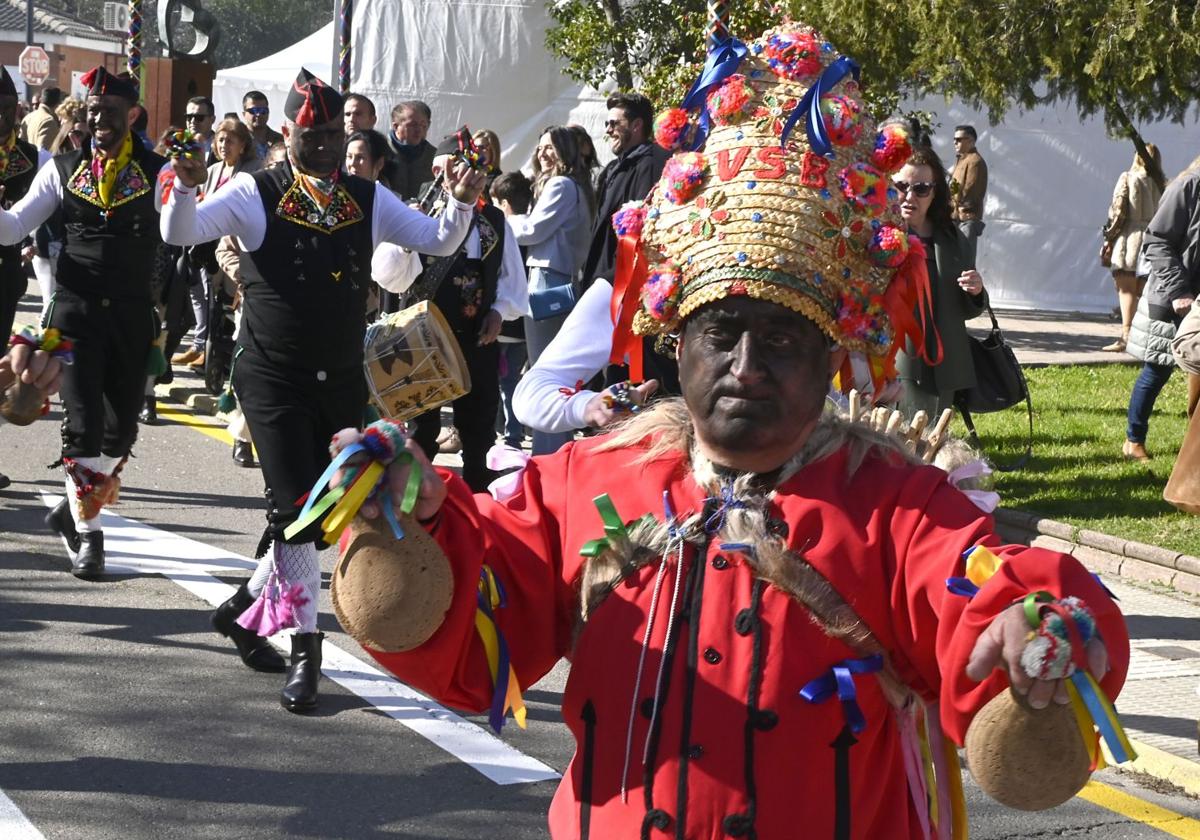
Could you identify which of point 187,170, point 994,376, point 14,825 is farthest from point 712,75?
point 994,376

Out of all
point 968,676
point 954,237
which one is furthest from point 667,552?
point 954,237

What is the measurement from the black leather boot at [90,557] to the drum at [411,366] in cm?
152

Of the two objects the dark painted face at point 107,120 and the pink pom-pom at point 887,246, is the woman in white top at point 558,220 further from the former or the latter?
the pink pom-pom at point 887,246

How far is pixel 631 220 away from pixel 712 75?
0.29 meters

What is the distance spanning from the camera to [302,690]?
234 inches

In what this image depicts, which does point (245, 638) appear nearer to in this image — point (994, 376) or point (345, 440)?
point (994, 376)

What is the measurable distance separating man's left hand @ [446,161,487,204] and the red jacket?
163 inches

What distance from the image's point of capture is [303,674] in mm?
5980

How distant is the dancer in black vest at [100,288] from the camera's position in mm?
7566

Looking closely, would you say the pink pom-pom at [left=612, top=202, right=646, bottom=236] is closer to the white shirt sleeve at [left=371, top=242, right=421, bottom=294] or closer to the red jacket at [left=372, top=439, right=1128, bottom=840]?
the red jacket at [left=372, top=439, right=1128, bottom=840]

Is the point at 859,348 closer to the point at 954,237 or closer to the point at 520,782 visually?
the point at 520,782

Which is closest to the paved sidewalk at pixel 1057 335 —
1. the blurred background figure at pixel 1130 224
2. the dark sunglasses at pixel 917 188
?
the blurred background figure at pixel 1130 224

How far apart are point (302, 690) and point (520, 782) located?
3.34ft

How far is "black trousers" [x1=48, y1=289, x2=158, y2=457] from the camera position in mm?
7539
